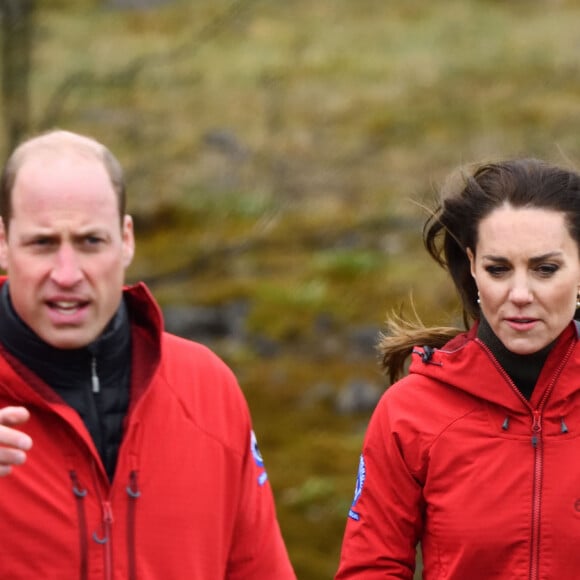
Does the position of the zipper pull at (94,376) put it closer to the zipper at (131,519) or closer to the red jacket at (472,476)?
the zipper at (131,519)

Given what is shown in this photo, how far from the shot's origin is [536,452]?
4.04 metres

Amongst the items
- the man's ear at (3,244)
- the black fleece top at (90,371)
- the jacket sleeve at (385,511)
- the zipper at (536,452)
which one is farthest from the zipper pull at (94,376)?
the zipper at (536,452)

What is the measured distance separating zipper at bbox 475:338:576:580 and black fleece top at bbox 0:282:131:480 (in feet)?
3.57

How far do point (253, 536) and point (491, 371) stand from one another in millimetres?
882

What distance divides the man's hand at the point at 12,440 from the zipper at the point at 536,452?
4.69ft

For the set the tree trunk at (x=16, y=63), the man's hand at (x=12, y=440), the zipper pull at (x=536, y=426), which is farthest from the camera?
the tree trunk at (x=16, y=63)

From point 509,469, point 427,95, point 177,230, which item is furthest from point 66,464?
point 427,95

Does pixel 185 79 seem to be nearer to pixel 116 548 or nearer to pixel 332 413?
pixel 332 413

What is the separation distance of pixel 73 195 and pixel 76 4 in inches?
229

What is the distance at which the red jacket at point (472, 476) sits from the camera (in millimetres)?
3961

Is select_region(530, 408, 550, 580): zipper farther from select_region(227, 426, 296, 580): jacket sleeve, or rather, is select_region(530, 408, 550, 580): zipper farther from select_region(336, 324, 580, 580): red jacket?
select_region(227, 426, 296, 580): jacket sleeve

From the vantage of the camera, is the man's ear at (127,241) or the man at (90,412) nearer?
the man at (90,412)

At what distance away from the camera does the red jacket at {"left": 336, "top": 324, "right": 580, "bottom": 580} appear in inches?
156

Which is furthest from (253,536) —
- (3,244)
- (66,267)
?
(3,244)
